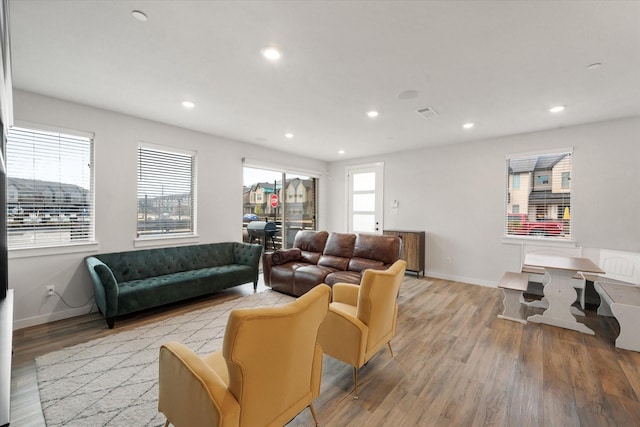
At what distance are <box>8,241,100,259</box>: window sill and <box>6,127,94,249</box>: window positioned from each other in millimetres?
53

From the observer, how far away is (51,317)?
3.21 metres

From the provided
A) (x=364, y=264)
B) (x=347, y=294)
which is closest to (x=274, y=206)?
(x=364, y=264)

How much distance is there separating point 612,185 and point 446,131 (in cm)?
237

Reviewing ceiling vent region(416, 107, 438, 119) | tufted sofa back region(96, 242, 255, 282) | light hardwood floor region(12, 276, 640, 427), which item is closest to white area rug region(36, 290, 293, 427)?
light hardwood floor region(12, 276, 640, 427)

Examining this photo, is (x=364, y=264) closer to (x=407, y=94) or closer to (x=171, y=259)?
(x=407, y=94)

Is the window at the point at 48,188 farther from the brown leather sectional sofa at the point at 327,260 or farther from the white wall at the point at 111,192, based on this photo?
the brown leather sectional sofa at the point at 327,260

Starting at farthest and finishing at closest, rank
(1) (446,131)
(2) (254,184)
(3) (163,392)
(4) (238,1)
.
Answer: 1. (2) (254,184)
2. (1) (446,131)
3. (4) (238,1)
4. (3) (163,392)

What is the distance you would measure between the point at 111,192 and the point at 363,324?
12.3ft

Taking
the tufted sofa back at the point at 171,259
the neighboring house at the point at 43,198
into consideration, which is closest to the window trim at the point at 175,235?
the tufted sofa back at the point at 171,259

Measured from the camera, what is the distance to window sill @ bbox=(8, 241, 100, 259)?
3001 millimetres

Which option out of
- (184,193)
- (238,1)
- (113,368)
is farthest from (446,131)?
(113,368)

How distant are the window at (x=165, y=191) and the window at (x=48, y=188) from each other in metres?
0.62

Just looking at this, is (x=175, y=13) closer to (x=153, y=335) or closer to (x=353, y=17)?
(x=353, y=17)

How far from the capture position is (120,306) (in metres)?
3.07
